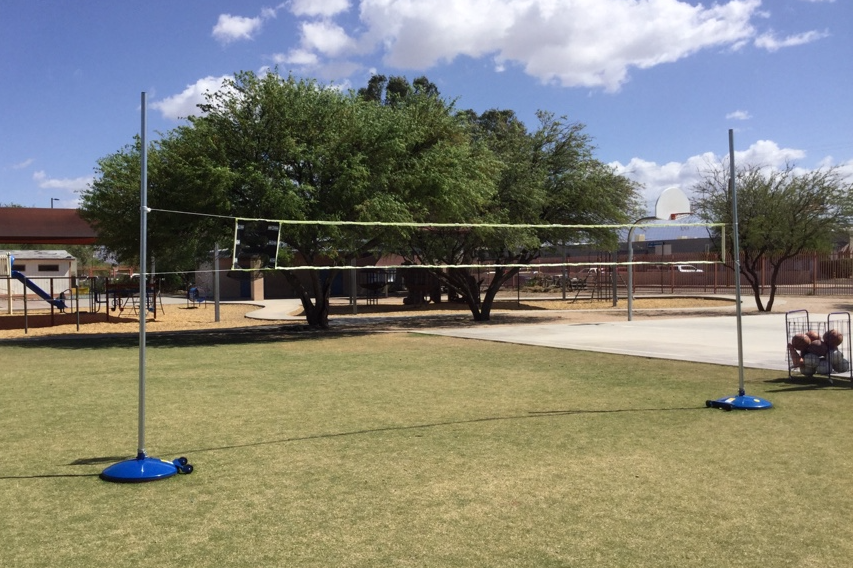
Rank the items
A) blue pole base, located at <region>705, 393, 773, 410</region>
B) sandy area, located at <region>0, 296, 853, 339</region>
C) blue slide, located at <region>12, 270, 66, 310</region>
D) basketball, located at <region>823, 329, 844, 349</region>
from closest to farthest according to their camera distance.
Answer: blue pole base, located at <region>705, 393, 773, 410</region>, basketball, located at <region>823, 329, 844, 349</region>, sandy area, located at <region>0, 296, 853, 339</region>, blue slide, located at <region>12, 270, 66, 310</region>

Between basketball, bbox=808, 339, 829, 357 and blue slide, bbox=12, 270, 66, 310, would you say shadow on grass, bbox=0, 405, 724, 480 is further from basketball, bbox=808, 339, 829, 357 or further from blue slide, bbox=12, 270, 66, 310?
blue slide, bbox=12, 270, 66, 310

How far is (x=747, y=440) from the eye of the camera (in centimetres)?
758

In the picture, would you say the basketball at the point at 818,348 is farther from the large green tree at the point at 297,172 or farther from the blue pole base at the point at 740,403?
the large green tree at the point at 297,172

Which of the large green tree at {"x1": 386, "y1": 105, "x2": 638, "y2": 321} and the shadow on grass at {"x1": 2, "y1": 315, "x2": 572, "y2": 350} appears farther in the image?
the large green tree at {"x1": 386, "y1": 105, "x2": 638, "y2": 321}

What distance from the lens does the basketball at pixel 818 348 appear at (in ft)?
36.3

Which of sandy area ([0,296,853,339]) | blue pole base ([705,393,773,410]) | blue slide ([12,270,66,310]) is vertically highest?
blue slide ([12,270,66,310])

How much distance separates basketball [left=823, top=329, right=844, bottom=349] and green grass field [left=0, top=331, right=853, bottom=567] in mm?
830

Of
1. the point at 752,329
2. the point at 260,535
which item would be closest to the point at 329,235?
the point at 752,329

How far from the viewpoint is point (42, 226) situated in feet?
95.2

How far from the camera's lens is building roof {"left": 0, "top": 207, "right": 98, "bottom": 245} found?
92.9ft

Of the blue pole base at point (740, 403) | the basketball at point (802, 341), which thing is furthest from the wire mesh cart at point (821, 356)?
the blue pole base at point (740, 403)

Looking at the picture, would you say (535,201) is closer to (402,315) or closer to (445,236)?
(445,236)

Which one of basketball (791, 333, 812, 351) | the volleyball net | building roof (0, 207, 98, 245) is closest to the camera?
the volleyball net

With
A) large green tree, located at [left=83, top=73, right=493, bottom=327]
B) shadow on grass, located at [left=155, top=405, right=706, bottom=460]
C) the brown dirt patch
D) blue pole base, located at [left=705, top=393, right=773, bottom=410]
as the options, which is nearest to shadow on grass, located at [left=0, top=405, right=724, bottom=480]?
shadow on grass, located at [left=155, top=405, right=706, bottom=460]
